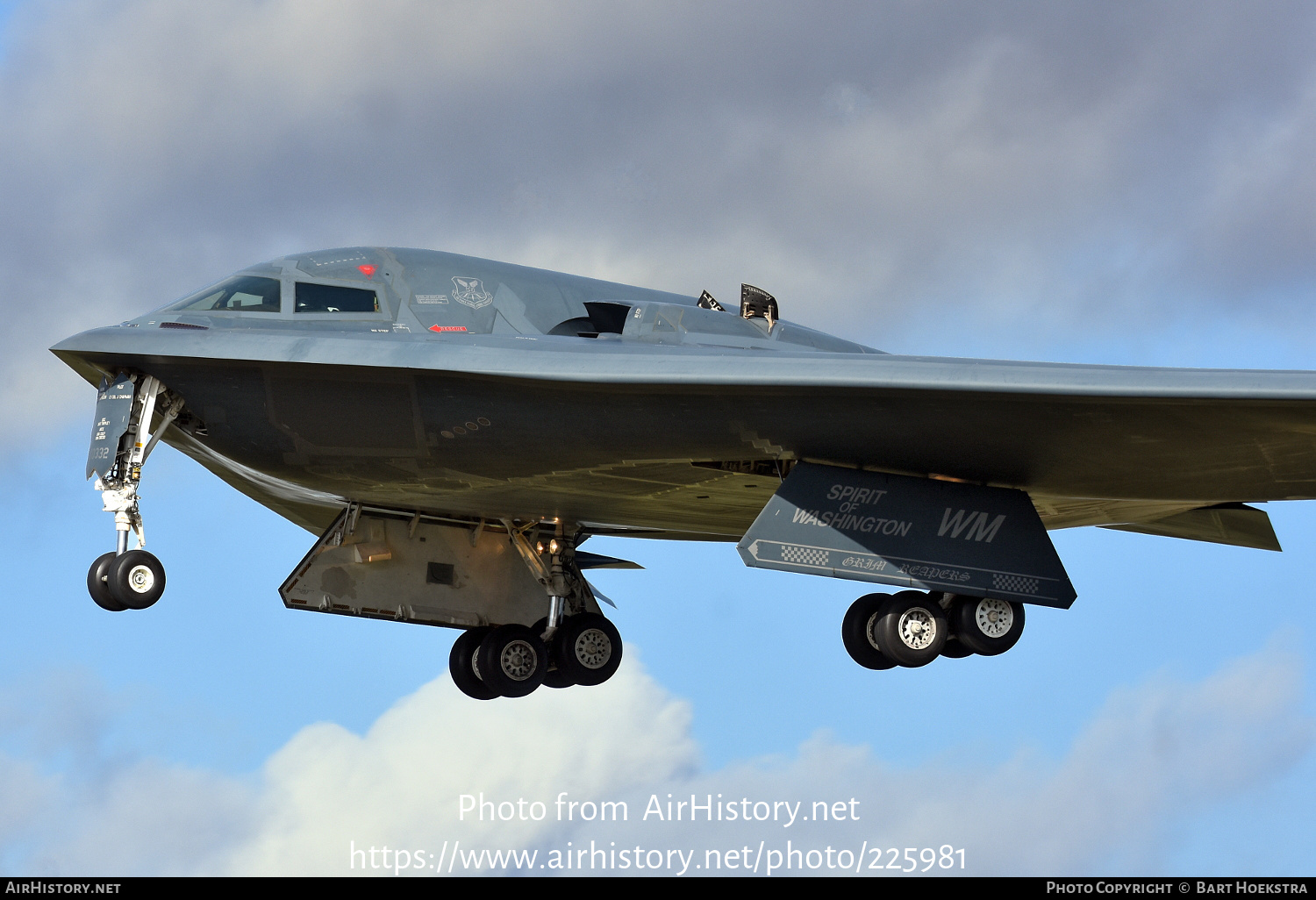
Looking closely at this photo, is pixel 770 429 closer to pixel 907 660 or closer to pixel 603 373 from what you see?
pixel 603 373

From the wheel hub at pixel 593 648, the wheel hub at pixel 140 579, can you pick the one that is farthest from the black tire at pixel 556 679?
the wheel hub at pixel 140 579

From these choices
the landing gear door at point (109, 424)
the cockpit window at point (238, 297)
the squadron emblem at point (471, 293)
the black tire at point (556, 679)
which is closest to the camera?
the landing gear door at point (109, 424)

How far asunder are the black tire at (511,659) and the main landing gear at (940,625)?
5.56 metres

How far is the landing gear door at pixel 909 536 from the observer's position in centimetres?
1422

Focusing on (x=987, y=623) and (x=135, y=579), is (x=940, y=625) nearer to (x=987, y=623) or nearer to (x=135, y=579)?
(x=987, y=623)

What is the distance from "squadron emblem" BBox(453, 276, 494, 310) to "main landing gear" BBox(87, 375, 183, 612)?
299cm

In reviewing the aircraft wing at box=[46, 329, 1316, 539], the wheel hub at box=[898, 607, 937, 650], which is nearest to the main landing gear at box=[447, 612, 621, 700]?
the aircraft wing at box=[46, 329, 1316, 539]

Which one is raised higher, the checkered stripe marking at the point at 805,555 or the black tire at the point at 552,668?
the checkered stripe marking at the point at 805,555

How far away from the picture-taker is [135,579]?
13938 mm

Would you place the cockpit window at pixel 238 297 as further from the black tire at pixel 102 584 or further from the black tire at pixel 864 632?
the black tire at pixel 864 632

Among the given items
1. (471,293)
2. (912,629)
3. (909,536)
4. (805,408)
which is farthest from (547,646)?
(805,408)

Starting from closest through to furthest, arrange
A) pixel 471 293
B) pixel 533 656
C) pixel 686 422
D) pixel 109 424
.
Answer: pixel 686 422
pixel 109 424
pixel 471 293
pixel 533 656

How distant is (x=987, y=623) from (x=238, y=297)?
7.84m

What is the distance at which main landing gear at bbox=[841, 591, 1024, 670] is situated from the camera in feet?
49.0
